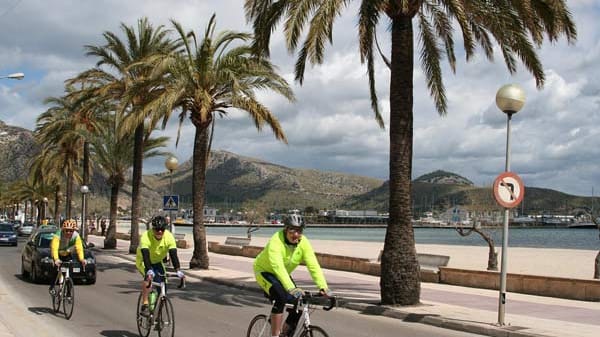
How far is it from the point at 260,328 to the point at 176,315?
5831 millimetres

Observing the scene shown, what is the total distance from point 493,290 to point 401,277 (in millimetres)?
4558

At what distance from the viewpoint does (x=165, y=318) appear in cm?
938

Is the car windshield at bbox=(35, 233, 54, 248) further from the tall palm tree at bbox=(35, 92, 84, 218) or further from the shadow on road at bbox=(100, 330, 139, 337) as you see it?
the tall palm tree at bbox=(35, 92, 84, 218)

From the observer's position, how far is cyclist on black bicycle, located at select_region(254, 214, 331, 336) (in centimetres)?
686

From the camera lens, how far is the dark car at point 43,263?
18406 millimetres

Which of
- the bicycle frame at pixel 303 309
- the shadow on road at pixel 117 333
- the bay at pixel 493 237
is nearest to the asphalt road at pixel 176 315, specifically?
the shadow on road at pixel 117 333

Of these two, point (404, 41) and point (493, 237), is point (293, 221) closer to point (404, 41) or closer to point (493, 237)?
point (404, 41)

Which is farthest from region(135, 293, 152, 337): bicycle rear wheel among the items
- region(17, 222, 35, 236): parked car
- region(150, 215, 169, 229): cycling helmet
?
region(17, 222, 35, 236): parked car

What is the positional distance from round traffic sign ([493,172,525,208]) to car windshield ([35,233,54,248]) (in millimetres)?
12824

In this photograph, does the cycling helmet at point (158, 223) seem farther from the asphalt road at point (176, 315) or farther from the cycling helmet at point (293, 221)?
the cycling helmet at point (293, 221)

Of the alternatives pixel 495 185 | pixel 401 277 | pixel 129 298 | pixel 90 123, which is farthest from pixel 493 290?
pixel 90 123

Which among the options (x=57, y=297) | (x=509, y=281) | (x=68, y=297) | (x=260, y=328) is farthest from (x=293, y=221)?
(x=509, y=281)

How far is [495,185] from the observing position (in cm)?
1211

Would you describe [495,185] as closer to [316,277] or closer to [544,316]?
[544,316]
